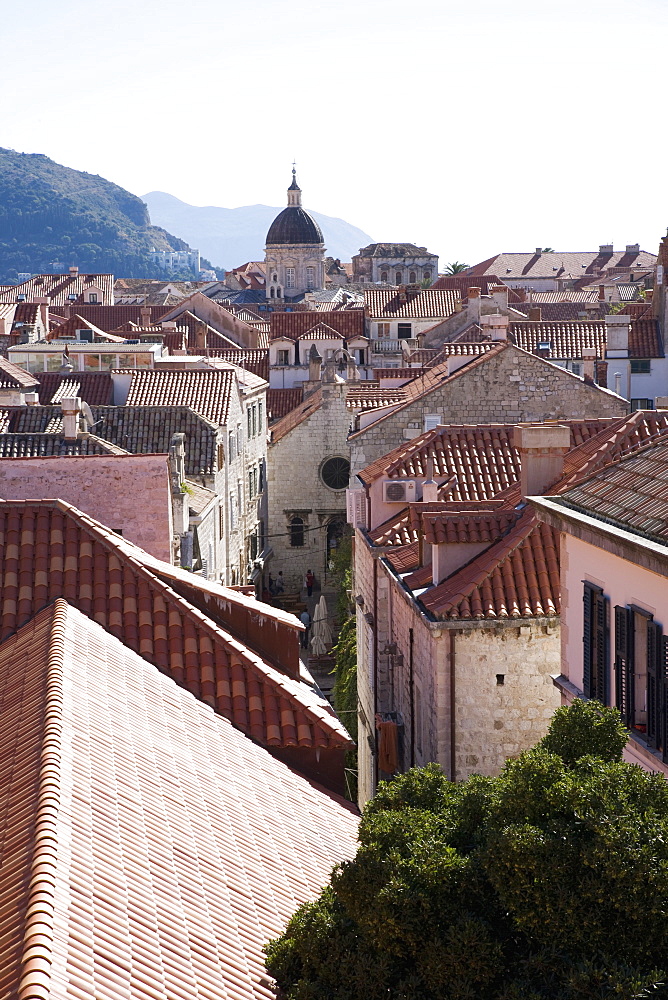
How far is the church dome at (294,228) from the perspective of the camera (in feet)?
479

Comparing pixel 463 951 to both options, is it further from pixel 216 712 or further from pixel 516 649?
pixel 516 649

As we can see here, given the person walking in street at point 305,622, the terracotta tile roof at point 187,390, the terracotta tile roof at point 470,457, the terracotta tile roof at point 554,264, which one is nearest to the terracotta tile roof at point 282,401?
the person walking in street at point 305,622

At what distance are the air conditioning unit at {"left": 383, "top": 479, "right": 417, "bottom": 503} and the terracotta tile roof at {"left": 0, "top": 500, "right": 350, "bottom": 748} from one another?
25.0ft

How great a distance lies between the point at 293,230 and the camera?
14650 centimetres

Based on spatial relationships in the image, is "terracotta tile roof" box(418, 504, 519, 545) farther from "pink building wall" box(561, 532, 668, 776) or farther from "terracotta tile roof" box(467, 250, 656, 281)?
"terracotta tile roof" box(467, 250, 656, 281)

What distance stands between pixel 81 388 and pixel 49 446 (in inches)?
411

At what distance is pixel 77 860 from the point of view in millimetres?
9055

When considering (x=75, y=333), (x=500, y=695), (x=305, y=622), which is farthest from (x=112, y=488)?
(x=75, y=333)

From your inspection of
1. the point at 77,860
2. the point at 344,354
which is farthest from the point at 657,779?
the point at 344,354

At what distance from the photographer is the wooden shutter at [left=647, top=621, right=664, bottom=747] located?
11578mm

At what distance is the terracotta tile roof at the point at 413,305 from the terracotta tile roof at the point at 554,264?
124 feet

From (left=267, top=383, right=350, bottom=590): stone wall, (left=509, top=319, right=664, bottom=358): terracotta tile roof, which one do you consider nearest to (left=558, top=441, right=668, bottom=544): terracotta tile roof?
(left=509, top=319, right=664, bottom=358): terracotta tile roof

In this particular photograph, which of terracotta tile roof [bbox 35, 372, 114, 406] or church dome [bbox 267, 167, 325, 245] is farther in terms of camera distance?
church dome [bbox 267, 167, 325, 245]

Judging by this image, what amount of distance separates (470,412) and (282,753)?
16773 millimetres
